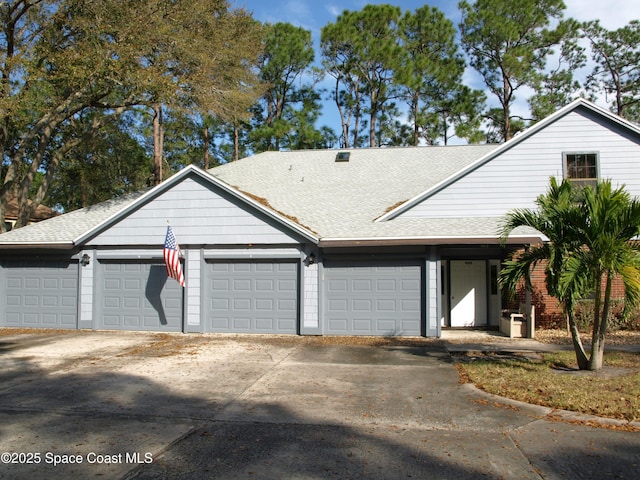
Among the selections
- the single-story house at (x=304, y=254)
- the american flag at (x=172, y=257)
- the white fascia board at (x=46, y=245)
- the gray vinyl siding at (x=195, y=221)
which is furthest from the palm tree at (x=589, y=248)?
the white fascia board at (x=46, y=245)

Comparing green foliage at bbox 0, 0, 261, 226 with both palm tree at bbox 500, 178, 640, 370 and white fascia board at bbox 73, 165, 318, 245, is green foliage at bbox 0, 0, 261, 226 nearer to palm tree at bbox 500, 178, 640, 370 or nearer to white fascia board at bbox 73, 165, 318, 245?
white fascia board at bbox 73, 165, 318, 245

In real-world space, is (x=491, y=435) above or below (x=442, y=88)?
below

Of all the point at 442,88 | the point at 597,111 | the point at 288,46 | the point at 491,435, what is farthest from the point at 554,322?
the point at 288,46

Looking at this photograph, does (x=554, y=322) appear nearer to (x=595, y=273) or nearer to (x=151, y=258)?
(x=595, y=273)

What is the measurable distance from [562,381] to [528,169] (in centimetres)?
880

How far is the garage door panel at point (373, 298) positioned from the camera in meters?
14.1

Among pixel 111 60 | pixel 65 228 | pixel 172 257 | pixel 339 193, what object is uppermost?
pixel 111 60

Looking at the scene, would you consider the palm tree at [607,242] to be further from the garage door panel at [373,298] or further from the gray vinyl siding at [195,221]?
the gray vinyl siding at [195,221]

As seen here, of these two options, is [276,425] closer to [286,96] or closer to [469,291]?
[469,291]

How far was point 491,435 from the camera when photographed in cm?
602

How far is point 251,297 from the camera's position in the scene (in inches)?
582

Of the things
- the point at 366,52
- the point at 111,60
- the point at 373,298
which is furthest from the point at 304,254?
the point at 366,52

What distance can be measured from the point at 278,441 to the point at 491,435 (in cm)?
250

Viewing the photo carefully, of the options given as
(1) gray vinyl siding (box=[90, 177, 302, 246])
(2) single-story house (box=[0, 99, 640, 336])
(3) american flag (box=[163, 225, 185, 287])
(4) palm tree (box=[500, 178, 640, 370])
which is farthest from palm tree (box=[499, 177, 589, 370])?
(3) american flag (box=[163, 225, 185, 287])
